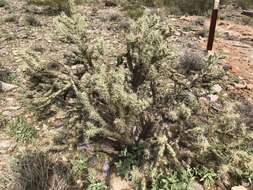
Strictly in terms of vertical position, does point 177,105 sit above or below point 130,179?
above

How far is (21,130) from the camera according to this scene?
3988mm

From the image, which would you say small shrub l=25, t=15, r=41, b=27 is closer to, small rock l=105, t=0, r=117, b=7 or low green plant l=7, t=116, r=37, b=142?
small rock l=105, t=0, r=117, b=7

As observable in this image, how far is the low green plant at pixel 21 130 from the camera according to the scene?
3908 millimetres

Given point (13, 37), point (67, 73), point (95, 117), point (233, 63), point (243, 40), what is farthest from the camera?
point (243, 40)

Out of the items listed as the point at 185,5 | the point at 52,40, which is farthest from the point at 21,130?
the point at 185,5

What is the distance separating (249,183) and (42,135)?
2228mm

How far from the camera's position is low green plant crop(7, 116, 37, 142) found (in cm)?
391

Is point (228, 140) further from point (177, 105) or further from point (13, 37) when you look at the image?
point (13, 37)

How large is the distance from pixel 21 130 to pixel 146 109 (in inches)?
56.9

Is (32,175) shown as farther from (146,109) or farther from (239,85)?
(239,85)

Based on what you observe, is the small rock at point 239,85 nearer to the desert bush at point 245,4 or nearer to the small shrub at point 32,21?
the small shrub at point 32,21

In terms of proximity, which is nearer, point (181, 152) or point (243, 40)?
point (181, 152)

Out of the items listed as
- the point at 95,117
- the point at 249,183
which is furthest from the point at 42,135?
the point at 249,183

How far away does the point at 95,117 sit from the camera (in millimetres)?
3256
